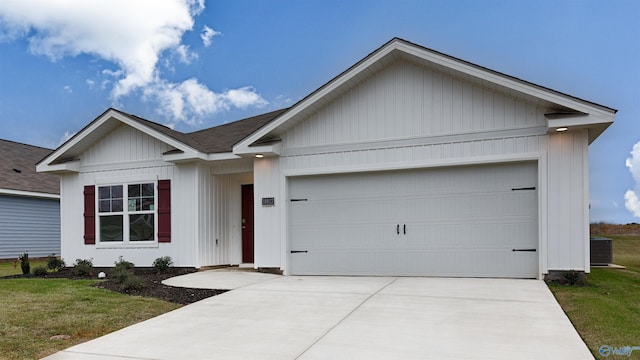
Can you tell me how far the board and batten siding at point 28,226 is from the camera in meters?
16.9

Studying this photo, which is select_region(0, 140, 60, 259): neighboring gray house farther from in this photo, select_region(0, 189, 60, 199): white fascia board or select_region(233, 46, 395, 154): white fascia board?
select_region(233, 46, 395, 154): white fascia board

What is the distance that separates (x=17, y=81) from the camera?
2614cm

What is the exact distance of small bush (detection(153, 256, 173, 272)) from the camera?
10.8 metres

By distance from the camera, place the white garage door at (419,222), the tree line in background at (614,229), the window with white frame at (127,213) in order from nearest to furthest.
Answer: the white garage door at (419,222) < the window with white frame at (127,213) < the tree line in background at (614,229)

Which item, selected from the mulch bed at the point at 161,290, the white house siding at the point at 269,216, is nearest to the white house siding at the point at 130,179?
the mulch bed at the point at 161,290

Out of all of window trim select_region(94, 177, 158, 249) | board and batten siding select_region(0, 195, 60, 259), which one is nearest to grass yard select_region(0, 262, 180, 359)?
window trim select_region(94, 177, 158, 249)

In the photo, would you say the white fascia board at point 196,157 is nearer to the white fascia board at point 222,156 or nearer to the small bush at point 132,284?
the white fascia board at point 222,156

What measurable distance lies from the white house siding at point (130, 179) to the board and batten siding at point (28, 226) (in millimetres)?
6219

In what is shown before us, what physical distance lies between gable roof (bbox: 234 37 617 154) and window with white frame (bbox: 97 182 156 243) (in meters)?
3.18

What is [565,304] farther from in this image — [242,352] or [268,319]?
[242,352]

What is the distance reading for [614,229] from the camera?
89.6ft

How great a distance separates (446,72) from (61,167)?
1015 cm

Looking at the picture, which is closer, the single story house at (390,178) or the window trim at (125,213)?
the single story house at (390,178)

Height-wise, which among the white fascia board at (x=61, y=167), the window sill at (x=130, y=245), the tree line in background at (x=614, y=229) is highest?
the white fascia board at (x=61, y=167)
